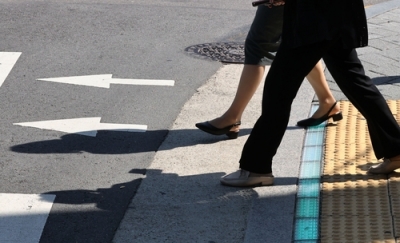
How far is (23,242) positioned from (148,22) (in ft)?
17.9

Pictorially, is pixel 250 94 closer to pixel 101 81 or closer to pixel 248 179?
pixel 248 179

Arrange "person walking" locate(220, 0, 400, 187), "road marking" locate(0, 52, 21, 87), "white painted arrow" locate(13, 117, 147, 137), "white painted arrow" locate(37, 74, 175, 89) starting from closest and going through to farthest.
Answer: "person walking" locate(220, 0, 400, 187), "white painted arrow" locate(13, 117, 147, 137), "white painted arrow" locate(37, 74, 175, 89), "road marking" locate(0, 52, 21, 87)

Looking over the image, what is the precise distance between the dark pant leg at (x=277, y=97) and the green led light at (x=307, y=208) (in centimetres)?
33

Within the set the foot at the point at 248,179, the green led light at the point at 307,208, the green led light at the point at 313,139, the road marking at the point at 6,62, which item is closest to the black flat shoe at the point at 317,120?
the green led light at the point at 313,139

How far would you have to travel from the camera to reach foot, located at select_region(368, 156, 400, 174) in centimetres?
483

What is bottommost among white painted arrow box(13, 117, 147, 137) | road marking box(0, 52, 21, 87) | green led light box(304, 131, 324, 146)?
road marking box(0, 52, 21, 87)

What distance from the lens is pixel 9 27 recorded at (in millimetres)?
9031

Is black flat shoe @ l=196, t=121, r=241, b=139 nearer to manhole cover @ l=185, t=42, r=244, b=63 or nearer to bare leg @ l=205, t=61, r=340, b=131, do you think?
bare leg @ l=205, t=61, r=340, b=131

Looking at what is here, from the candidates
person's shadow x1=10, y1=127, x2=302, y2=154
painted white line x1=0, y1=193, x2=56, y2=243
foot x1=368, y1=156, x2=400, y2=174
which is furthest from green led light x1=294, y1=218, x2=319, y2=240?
person's shadow x1=10, y1=127, x2=302, y2=154

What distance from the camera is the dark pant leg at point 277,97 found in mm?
4523

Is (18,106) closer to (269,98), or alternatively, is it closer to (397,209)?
(269,98)

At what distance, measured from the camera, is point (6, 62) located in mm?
7668

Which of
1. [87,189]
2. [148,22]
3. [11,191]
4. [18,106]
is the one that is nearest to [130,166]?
[87,189]

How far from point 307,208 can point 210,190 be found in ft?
2.17
